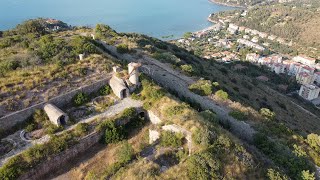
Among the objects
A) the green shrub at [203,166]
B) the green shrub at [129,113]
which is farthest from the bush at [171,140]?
the green shrub at [129,113]

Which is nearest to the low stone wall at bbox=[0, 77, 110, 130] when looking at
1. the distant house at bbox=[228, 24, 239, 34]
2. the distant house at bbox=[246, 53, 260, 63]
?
the distant house at bbox=[246, 53, 260, 63]

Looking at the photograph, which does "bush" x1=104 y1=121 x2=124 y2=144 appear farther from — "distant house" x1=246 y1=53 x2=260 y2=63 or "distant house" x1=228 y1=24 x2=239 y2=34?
"distant house" x1=228 y1=24 x2=239 y2=34

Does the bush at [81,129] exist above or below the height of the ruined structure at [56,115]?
below

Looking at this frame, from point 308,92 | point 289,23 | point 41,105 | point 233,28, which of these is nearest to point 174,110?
point 41,105

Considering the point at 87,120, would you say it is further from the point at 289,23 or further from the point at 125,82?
the point at 289,23

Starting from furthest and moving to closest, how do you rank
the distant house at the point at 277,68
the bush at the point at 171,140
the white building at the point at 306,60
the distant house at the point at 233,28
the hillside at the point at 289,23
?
the distant house at the point at 233,28 → the hillside at the point at 289,23 → the white building at the point at 306,60 → the distant house at the point at 277,68 → the bush at the point at 171,140

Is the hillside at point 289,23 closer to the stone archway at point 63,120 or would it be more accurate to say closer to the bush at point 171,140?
the bush at point 171,140

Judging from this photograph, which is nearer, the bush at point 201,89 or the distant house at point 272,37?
the bush at point 201,89

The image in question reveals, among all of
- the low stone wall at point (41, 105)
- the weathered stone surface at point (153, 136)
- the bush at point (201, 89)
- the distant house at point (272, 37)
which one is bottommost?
the distant house at point (272, 37)
